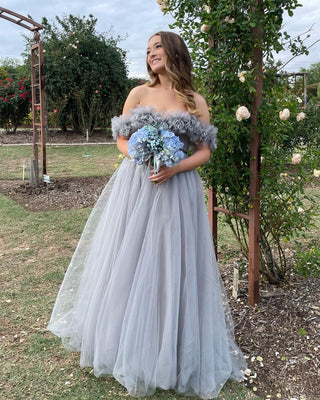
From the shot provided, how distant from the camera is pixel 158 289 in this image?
214cm

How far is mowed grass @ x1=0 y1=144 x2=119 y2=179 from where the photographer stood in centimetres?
898

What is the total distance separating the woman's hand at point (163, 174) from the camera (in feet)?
6.82

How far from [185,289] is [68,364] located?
3.06 ft

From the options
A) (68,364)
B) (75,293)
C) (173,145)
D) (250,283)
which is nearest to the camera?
(173,145)

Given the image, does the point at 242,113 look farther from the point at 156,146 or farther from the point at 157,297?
the point at 157,297

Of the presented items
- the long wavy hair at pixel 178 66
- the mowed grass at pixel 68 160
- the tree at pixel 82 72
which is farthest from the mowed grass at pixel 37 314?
the tree at pixel 82 72

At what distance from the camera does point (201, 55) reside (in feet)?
8.93

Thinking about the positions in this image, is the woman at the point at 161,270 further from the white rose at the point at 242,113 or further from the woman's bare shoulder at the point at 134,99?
the white rose at the point at 242,113

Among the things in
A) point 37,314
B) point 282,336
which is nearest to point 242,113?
point 282,336

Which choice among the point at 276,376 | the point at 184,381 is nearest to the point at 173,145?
the point at 184,381

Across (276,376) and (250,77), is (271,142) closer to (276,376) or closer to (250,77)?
(250,77)

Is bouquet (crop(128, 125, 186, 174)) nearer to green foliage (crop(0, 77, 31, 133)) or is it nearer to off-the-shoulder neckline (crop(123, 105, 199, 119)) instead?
off-the-shoulder neckline (crop(123, 105, 199, 119))

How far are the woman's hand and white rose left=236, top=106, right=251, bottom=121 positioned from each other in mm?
624

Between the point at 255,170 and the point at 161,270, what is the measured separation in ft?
3.47
